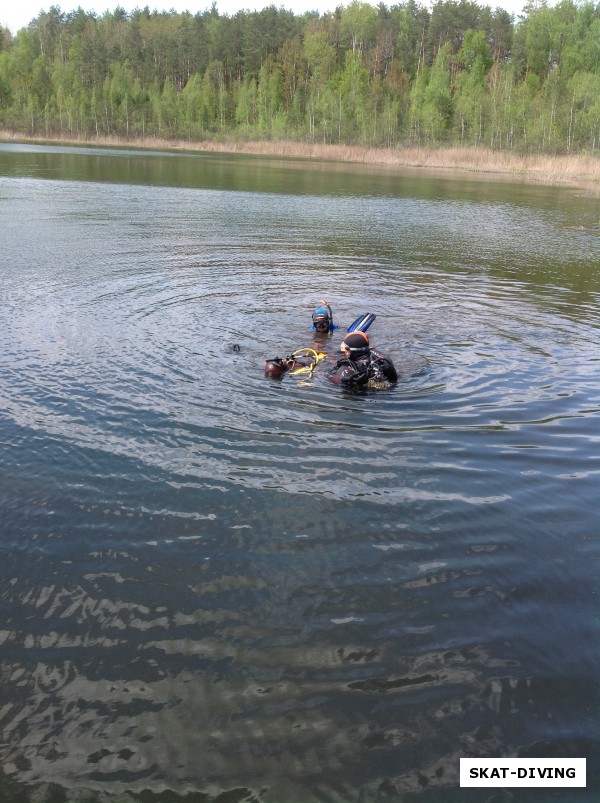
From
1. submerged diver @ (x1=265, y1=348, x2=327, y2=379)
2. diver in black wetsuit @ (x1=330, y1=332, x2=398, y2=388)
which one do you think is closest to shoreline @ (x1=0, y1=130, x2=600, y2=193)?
submerged diver @ (x1=265, y1=348, x2=327, y2=379)

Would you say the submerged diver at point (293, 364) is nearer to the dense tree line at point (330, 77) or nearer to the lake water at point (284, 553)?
the lake water at point (284, 553)

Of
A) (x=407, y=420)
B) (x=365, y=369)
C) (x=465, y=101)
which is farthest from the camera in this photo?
(x=465, y=101)

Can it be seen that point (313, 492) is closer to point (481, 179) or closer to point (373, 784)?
point (373, 784)

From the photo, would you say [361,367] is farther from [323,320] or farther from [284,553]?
[284,553]

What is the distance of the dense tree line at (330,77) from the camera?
8756 cm

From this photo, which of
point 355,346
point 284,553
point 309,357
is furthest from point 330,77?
point 284,553

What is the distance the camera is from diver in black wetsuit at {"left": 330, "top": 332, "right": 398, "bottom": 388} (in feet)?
32.5

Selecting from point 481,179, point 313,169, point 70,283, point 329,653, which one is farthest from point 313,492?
point 313,169

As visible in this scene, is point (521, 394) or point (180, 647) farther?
point (521, 394)

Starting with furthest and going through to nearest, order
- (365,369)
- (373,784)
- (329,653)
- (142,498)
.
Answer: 1. (365,369)
2. (142,498)
3. (329,653)
4. (373,784)

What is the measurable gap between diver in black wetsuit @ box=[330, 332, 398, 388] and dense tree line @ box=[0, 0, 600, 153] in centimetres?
7026

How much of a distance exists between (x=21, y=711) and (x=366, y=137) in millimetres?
96845

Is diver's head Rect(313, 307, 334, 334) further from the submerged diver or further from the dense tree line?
the dense tree line

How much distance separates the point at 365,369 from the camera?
9922 millimetres
